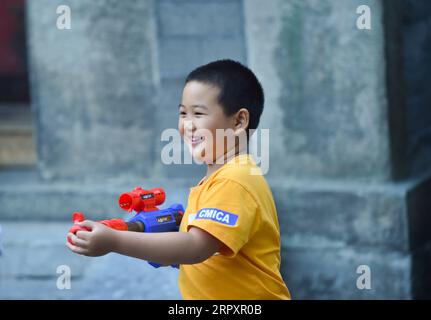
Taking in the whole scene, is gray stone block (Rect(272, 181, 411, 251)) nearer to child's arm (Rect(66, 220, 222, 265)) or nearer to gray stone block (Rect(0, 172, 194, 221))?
gray stone block (Rect(0, 172, 194, 221))

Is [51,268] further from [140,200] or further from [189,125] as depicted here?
[189,125]

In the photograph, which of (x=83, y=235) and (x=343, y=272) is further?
(x=343, y=272)

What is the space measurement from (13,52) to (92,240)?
5.61 m

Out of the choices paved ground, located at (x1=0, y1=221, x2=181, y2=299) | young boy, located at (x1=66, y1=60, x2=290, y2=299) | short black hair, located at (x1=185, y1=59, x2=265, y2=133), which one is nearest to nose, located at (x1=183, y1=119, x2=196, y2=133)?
young boy, located at (x1=66, y1=60, x2=290, y2=299)

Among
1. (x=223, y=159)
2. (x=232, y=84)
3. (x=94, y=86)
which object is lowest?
(x=223, y=159)

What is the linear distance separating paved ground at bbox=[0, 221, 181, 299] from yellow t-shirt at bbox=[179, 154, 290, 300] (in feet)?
6.78

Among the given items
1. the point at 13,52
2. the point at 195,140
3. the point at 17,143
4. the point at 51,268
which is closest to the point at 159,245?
the point at 195,140

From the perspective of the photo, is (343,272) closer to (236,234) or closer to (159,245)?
(236,234)

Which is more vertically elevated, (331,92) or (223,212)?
(331,92)

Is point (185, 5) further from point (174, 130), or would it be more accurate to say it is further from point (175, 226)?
point (175, 226)

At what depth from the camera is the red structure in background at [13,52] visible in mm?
7891

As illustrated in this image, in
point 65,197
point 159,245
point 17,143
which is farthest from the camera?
point 17,143

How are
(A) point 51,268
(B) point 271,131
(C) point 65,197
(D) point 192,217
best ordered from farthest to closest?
(C) point 65,197, (A) point 51,268, (B) point 271,131, (D) point 192,217

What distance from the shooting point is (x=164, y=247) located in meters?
2.72
